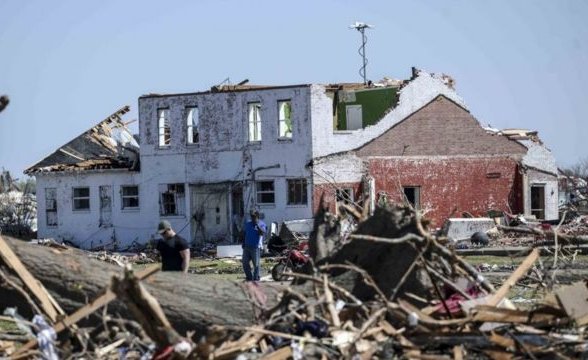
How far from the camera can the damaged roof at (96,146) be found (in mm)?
50719

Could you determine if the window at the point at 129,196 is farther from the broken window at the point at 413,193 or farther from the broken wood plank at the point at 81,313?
the broken wood plank at the point at 81,313

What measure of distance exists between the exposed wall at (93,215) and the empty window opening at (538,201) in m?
17.7

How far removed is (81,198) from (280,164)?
1001cm

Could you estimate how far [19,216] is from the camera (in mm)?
55938

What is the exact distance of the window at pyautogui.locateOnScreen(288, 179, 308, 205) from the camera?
145 ft

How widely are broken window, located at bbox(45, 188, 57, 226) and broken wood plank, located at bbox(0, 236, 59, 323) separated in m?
39.9

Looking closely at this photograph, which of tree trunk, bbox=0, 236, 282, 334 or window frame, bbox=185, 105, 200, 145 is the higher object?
window frame, bbox=185, 105, 200, 145

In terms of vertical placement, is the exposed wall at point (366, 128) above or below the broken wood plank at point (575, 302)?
above

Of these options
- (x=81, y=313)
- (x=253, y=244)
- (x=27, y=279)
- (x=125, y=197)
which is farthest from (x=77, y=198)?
(x=81, y=313)

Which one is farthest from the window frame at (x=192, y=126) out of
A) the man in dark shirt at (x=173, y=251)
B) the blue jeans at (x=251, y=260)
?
the man in dark shirt at (x=173, y=251)

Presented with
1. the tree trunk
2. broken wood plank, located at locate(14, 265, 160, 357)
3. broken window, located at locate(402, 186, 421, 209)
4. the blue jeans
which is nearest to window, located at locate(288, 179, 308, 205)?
Answer: broken window, located at locate(402, 186, 421, 209)

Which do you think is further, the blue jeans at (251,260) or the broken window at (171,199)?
the broken window at (171,199)

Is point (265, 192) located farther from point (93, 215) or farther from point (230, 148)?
point (93, 215)

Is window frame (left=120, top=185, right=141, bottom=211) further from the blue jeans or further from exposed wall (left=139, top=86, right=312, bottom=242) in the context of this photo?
the blue jeans
